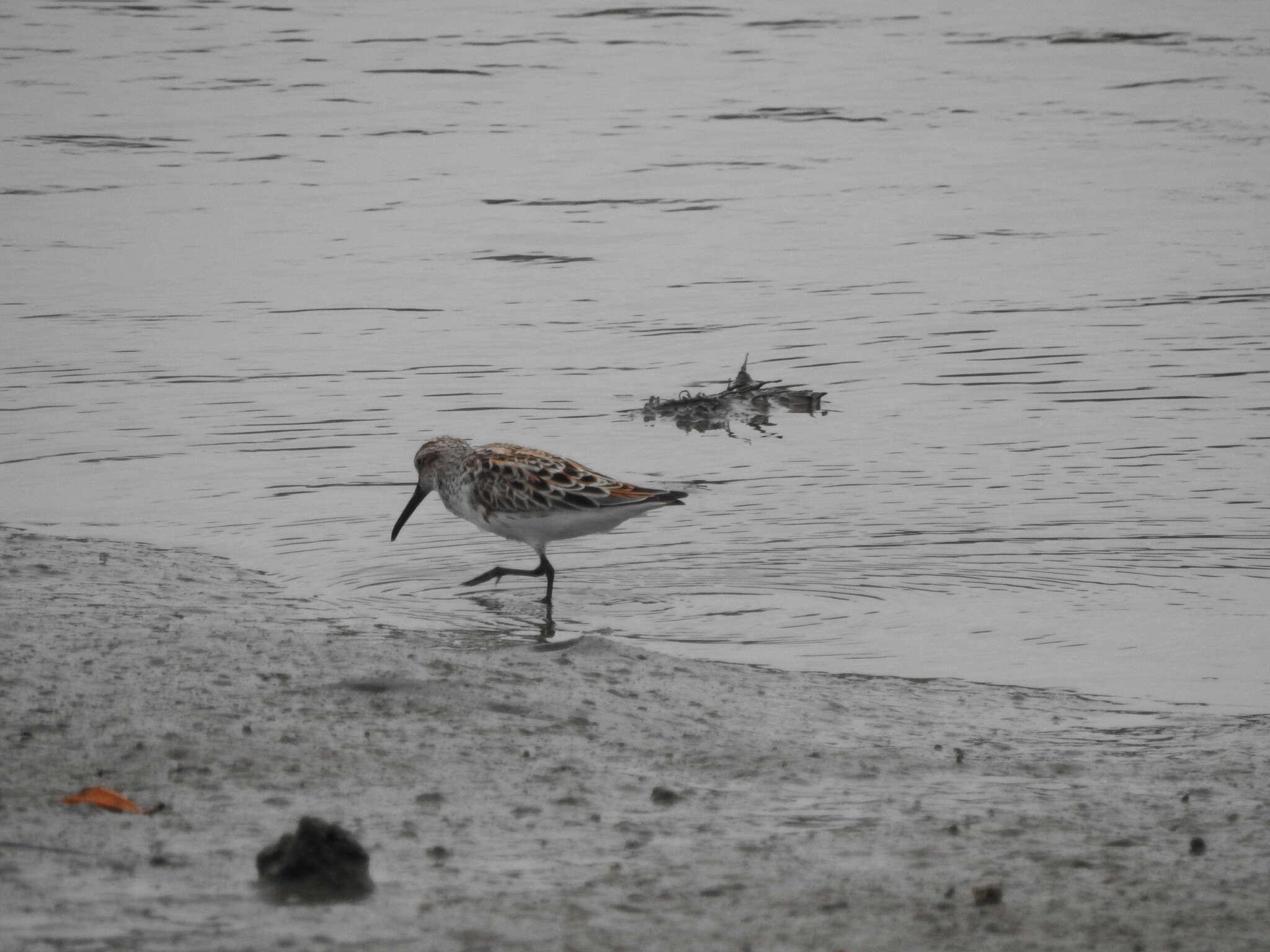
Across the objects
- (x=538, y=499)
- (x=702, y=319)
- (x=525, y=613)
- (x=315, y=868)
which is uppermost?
(x=315, y=868)

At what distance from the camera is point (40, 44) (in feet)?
103

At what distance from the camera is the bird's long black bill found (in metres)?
10.5

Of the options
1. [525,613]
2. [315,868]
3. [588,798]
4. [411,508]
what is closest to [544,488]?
[525,613]

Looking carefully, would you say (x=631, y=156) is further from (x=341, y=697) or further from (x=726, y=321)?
(x=341, y=697)

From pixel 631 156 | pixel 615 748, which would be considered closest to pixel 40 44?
pixel 631 156

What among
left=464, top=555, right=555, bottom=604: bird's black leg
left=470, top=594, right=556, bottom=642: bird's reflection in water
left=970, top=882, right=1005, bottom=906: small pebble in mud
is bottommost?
left=470, top=594, right=556, bottom=642: bird's reflection in water

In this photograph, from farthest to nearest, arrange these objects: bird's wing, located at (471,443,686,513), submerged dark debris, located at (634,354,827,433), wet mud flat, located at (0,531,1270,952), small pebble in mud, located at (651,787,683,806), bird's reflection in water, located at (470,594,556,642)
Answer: submerged dark debris, located at (634,354,827,433) < bird's wing, located at (471,443,686,513) < bird's reflection in water, located at (470,594,556,642) < small pebble in mud, located at (651,787,683,806) < wet mud flat, located at (0,531,1270,952)

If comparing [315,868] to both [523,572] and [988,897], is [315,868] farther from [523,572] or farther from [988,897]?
[523,572]

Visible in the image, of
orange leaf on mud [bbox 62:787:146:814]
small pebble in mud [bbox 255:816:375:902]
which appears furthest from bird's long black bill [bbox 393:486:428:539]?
small pebble in mud [bbox 255:816:375:902]

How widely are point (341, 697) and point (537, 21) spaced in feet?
94.3

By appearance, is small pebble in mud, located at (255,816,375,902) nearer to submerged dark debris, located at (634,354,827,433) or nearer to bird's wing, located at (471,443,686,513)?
bird's wing, located at (471,443,686,513)

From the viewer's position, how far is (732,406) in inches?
543

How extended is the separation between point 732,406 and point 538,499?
4.49 meters

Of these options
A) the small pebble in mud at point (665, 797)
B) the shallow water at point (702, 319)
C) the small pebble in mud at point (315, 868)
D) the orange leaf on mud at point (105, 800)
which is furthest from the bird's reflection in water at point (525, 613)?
the small pebble in mud at point (315, 868)
